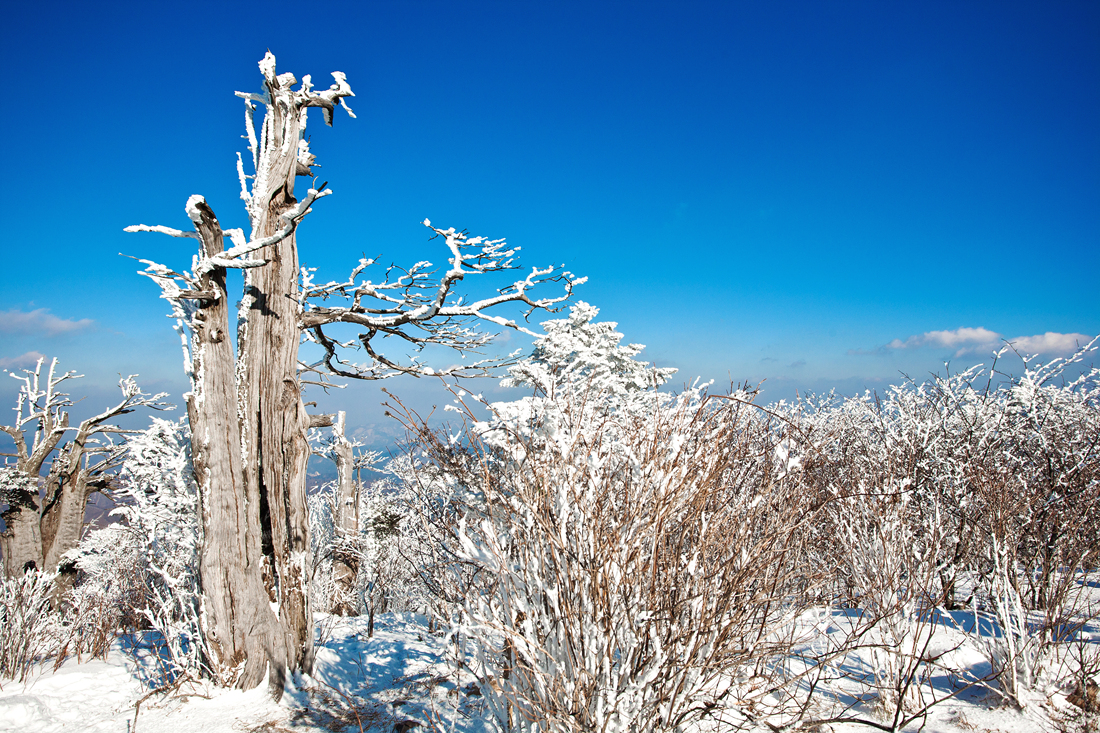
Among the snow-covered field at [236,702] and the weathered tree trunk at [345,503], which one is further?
the weathered tree trunk at [345,503]

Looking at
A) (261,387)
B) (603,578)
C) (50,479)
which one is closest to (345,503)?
(50,479)

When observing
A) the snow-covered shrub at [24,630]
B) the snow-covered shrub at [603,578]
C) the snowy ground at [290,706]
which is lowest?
the snowy ground at [290,706]

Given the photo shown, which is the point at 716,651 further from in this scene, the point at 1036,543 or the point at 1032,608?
the point at 1032,608

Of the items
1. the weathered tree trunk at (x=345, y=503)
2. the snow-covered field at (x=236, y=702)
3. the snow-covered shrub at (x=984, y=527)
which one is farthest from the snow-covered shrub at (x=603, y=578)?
the weathered tree trunk at (x=345, y=503)

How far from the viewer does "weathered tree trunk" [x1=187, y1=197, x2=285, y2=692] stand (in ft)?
→ 14.4

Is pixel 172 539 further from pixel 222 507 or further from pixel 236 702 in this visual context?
pixel 236 702

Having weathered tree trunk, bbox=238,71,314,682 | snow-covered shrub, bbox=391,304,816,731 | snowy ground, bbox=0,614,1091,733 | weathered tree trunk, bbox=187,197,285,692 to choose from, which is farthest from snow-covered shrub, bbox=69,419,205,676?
snow-covered shrub, bbox=391,304,816,731

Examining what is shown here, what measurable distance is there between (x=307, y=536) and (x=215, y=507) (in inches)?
35.5

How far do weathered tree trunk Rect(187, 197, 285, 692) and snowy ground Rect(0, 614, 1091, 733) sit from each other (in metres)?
0.34

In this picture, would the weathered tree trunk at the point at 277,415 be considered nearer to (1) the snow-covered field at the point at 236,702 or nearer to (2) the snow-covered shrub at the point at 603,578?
(1) the snow-covered field at the point at 236,702

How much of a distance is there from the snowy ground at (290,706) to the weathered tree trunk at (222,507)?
13.3 inches

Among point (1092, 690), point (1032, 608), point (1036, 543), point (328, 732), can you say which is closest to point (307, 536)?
point (328, 732)

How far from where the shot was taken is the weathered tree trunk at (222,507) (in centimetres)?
438

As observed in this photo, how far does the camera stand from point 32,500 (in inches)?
361
